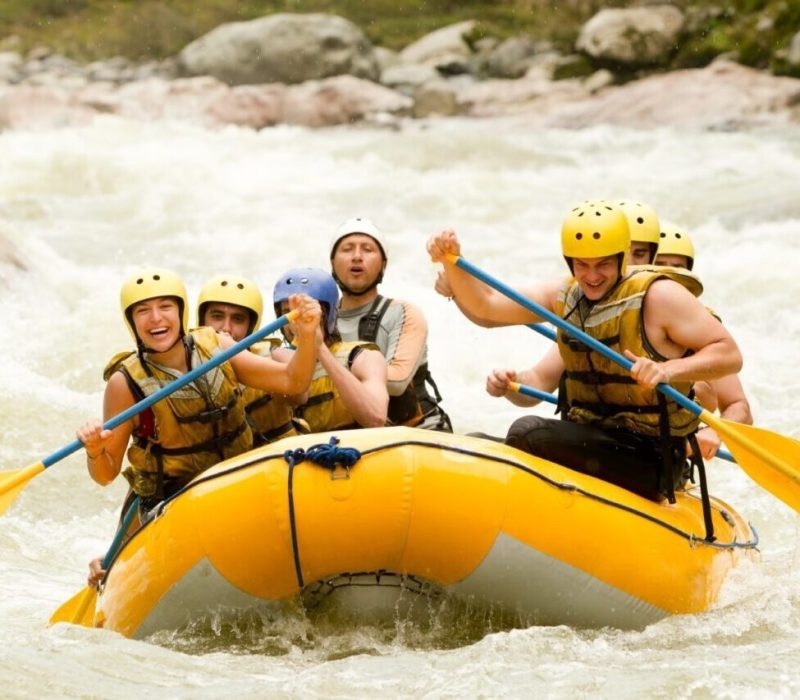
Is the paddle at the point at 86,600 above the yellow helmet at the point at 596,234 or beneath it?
beneath

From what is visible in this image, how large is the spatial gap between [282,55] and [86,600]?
1766 cm

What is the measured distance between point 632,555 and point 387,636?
759 millimetres

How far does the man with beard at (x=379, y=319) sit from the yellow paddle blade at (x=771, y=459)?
1.08 meters

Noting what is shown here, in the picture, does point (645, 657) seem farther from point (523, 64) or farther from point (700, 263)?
point (523, 64)

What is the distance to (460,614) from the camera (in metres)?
4.56

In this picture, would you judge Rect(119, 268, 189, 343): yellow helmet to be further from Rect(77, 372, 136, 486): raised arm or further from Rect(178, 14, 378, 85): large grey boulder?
Rect(178, 14, 378, 85): large grey boulder

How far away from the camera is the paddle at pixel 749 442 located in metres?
4.72

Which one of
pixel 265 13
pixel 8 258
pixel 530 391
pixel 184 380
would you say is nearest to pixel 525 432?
pixel 530 391

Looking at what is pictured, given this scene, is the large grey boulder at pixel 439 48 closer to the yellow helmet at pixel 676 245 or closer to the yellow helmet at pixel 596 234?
the yellow helmet at pixel 676 245

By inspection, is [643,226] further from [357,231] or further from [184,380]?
[184,380]

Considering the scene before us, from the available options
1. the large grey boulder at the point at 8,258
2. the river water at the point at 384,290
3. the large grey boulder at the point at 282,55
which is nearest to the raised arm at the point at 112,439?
the river water at the point at 384,290

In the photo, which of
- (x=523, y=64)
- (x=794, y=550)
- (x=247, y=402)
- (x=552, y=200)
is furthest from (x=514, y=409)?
(x=523, y=64)

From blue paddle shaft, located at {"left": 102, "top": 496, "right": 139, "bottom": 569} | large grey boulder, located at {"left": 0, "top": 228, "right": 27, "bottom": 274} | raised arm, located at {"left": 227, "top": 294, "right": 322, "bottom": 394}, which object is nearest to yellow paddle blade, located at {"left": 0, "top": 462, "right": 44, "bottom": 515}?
blue paddle shaft, located at {"left": 102, "top": 496, "right": 139, "bottom": 569}

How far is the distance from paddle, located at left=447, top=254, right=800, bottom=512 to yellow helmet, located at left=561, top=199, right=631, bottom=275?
0.73ft
